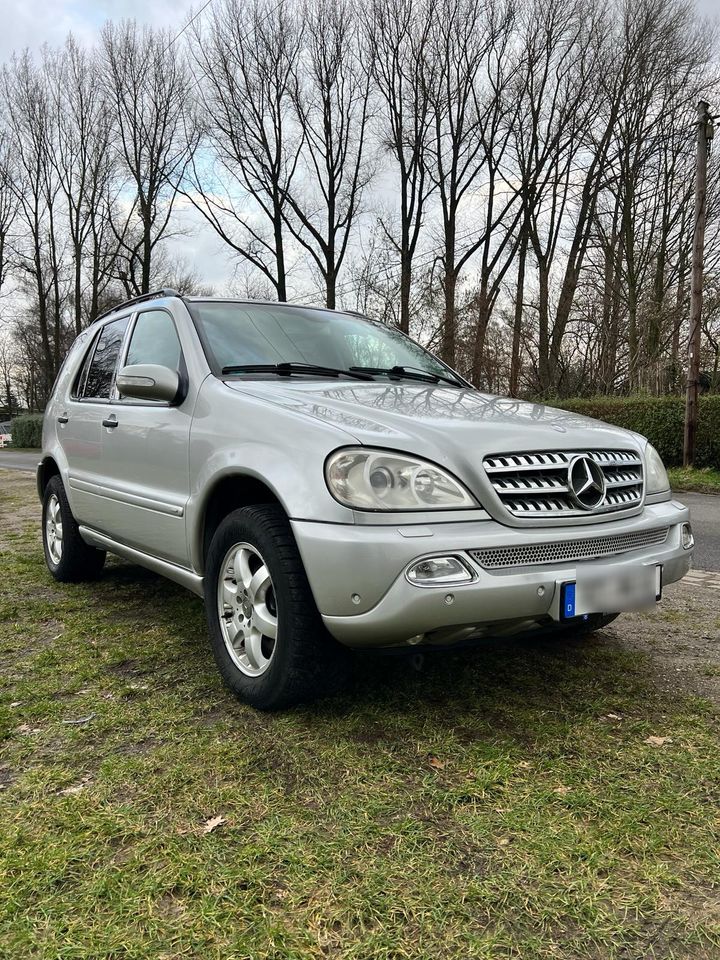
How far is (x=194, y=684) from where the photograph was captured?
2.93 metres

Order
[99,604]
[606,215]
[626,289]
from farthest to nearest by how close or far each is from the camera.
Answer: [606,215] → [626,289] → [99,604]

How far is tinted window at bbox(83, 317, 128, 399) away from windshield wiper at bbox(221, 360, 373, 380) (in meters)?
1.29

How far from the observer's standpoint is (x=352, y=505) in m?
2.22

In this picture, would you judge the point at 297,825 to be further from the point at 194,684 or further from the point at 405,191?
the point at 405,191

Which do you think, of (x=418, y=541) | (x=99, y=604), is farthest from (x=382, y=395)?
(x=99, y=604)

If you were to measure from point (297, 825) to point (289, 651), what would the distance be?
583 millimetres

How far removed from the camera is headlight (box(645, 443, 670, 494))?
289cm

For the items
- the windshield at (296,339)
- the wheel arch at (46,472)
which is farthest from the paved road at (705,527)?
the wheel arch at (46,472)

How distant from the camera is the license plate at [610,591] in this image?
7.64 feet

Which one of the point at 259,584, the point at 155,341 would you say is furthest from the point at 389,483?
the point at 155,341

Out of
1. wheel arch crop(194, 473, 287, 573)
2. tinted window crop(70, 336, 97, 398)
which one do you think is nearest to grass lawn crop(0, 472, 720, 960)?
wheel arch crop(194, 473, 287, 573)

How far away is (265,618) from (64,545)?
8.64 ft

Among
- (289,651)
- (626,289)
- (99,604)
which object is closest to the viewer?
(289,651)

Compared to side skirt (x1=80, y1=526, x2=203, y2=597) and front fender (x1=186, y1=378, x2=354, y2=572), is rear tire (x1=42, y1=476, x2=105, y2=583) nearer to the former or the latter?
side skirt (x1=80, y1=526, x2=203, y2=597)
